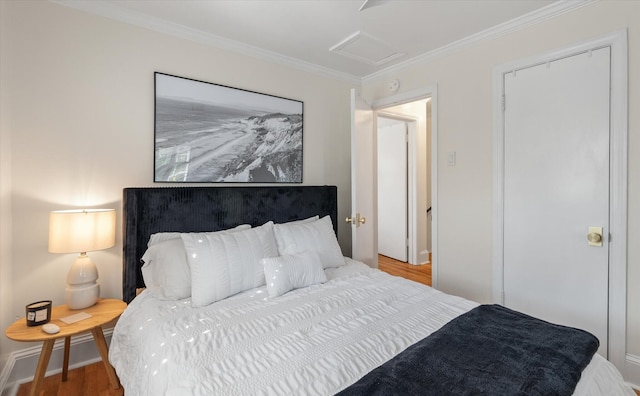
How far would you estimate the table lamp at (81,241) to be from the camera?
1.72 m

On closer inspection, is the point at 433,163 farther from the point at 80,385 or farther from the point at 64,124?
the point at 80,385

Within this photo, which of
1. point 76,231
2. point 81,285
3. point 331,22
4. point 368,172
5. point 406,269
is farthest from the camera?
point 406,269

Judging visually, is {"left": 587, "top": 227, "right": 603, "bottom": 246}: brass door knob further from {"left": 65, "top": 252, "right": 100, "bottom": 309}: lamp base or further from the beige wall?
{"left": 65, "top": 252, "right": 100, "bottom": 309}: lamp base

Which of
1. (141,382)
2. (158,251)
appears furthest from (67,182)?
(141,382)

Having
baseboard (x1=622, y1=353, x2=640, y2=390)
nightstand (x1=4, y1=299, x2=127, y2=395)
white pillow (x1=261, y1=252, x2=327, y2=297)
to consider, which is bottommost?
baseboard (x1=622, y1=353, x2=640, y2=390)

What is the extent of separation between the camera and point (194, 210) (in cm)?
225

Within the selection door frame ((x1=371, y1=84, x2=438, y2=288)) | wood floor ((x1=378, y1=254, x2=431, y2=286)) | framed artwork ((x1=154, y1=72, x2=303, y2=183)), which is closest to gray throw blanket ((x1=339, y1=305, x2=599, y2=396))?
door frame ((x1=371, y1=84, x2=438, y2=288))

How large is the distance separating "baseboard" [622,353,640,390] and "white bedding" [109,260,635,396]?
1.06 meters

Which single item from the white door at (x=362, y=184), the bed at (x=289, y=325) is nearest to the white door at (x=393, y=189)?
the white door at (x=362, y=184)

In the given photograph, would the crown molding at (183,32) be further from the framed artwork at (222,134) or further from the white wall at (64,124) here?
the framed artwork at (222,134)

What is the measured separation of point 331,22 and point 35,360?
10.0ft

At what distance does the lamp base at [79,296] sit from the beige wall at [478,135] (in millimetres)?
2722

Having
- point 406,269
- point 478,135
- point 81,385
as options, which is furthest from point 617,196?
point 81,385

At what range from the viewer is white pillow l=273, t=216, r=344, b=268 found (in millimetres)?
2256
